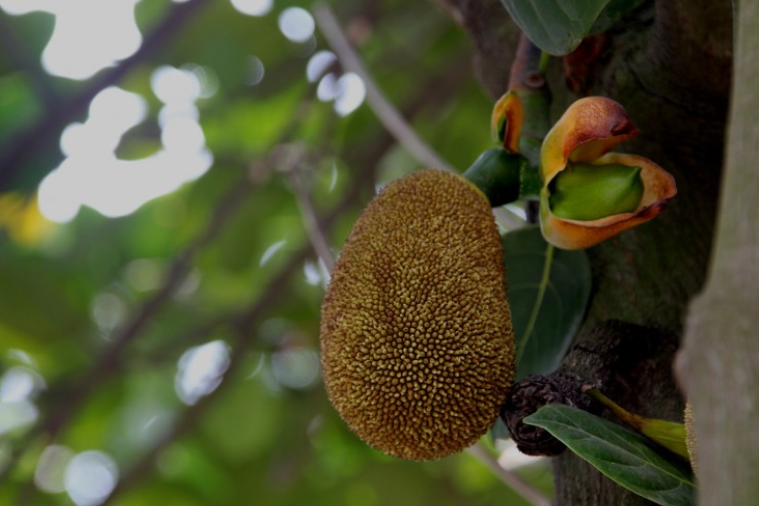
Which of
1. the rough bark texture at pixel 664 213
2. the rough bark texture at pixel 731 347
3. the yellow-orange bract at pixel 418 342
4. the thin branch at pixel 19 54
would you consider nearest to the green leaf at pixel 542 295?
the rough bark texture at pixel 664 213

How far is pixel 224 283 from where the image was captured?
2.21 metres

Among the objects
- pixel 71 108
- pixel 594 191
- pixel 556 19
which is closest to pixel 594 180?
pixel 594 191

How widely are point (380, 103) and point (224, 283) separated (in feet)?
3.33

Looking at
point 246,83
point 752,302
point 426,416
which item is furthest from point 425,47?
point 752,302

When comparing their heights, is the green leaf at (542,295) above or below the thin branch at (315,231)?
above

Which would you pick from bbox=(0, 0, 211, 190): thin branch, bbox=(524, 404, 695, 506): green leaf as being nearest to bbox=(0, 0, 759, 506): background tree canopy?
bbox=(0, 0, 211, 190): thin branch

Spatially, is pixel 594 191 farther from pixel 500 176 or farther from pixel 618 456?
pixel 618 456

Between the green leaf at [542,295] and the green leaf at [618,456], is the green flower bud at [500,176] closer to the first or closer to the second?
→ the green leaf at [542,295]

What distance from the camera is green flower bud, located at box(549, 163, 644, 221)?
69 centimetres

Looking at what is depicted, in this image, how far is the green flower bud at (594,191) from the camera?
2.26 ft

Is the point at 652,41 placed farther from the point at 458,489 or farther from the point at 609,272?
the point at 458,489

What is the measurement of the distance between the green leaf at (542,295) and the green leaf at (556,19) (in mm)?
192

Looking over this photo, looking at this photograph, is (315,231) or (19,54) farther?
(19,54)

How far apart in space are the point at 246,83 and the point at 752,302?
168 cm
